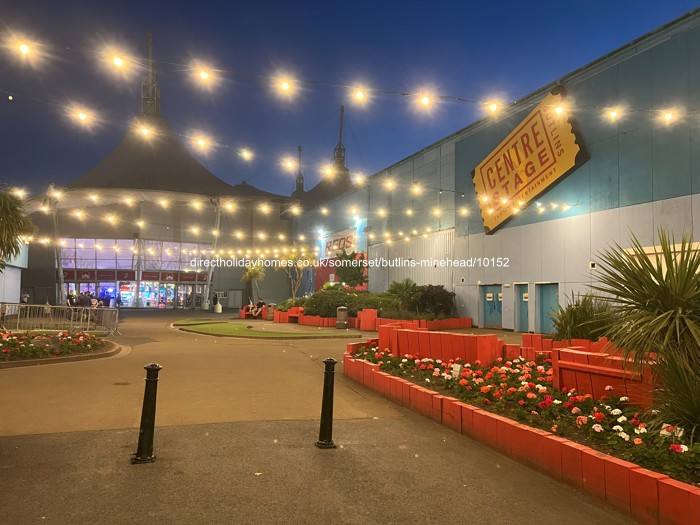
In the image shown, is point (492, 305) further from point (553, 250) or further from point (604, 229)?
point (604, 229)

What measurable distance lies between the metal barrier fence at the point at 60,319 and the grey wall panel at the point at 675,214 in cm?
1992

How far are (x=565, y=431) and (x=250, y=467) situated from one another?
9.98 ft

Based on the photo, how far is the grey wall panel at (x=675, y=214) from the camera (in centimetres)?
1597

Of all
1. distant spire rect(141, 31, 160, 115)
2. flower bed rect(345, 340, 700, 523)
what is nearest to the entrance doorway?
flower bed rect(345, 340, 700, 523)

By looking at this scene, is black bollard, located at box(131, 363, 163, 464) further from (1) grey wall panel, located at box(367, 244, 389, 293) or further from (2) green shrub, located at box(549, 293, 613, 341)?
(1) grey wall panel, located at box(367, 244, 389, 293)

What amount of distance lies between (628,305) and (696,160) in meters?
12.9

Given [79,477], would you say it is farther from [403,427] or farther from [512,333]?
[512,333]

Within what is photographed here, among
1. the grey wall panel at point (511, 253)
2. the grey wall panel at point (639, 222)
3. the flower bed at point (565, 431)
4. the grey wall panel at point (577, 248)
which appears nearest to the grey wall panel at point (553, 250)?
the grey wall panel at point (577, 248)

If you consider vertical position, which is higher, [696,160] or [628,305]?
[696,160]

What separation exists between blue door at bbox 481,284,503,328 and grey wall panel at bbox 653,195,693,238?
8.70 meters

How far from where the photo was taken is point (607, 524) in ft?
12.5

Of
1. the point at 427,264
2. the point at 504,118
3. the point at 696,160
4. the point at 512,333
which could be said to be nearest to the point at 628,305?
the point at 696,160

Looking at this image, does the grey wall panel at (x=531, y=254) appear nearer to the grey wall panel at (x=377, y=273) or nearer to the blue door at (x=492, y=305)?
the blue door at (x=492, y=305)

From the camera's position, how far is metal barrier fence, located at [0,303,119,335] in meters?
18.6
